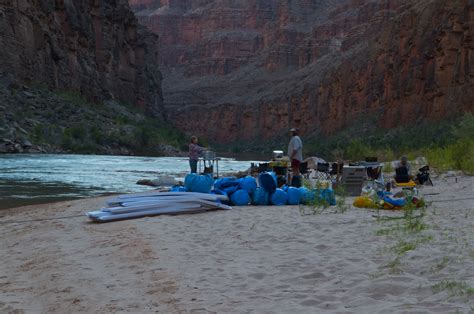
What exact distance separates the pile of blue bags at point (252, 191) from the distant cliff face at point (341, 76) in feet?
160

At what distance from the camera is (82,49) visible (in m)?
77.8

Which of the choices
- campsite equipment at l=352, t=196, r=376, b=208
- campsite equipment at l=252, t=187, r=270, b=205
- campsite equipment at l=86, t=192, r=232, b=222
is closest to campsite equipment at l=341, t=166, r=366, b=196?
campsite equipment at l=252, t=187, r=270, b=205

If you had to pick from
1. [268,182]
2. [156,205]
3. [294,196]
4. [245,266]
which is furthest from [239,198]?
[245,266]

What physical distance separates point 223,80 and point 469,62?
125 metres

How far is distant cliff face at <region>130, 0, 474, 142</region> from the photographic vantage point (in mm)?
A: 62875

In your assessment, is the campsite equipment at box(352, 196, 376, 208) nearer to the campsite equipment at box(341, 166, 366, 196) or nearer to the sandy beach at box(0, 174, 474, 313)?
the sandy beach at box(0, 174, 474, 313)

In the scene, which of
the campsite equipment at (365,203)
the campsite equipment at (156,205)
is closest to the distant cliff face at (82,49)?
the campsite equipment at (156,205)

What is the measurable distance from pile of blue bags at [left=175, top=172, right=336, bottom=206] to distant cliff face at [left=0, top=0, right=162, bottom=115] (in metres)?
46.8

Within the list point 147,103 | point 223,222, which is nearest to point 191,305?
point 223,222

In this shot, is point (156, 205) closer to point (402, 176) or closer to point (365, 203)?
point (365, 203)

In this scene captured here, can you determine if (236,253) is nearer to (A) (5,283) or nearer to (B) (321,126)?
(A) (5,283)

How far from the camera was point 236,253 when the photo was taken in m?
6.77

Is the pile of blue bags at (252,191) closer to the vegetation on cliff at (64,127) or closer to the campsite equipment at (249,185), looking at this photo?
the campsite equipment at (249,185)

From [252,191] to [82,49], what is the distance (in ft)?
229
